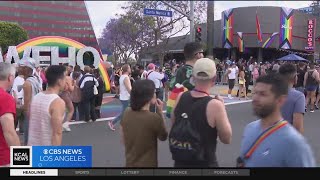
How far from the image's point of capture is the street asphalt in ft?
19.4

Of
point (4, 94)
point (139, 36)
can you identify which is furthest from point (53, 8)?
point (139, 36)

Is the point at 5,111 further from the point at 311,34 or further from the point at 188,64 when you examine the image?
the point at 311,34

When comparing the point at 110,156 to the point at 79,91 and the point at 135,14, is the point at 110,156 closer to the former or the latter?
the point at 79,91

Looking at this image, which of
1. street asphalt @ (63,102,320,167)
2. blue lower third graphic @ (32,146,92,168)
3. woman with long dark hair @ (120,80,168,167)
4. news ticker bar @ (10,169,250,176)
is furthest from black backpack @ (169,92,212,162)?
street asphalt @ (63,102,320,167)

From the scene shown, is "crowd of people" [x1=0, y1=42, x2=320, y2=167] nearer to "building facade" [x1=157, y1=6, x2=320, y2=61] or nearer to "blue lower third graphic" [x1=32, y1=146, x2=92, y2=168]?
"blue lower third graphic" [x1=32, y1=146, x2=92, y2=168]

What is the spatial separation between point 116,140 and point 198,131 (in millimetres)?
5195

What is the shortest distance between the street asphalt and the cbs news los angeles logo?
167cm

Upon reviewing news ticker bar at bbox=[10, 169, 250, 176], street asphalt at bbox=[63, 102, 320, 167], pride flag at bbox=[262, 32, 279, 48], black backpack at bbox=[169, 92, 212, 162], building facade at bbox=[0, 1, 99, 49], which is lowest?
street asphalt at bbox=[63, 102, 320, 167]

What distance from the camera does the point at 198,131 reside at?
9.68ft

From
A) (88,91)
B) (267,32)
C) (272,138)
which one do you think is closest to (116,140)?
(88,91)

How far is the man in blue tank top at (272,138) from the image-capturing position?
2.31 meters

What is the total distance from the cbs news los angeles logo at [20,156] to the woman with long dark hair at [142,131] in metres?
0.77

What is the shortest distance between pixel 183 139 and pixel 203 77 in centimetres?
52

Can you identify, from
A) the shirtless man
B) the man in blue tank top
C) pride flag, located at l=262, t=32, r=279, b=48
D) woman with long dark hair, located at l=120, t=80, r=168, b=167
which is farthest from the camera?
pride flag, located at l=262, t=32, r=279, b=48
